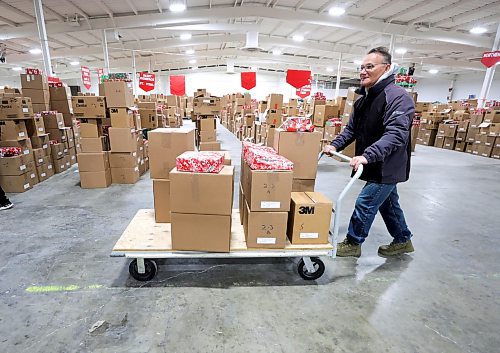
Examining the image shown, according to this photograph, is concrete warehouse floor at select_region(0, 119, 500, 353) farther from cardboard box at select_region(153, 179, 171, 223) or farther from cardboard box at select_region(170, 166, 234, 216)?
cardboard box at select_region(170, 166, 234, 216)

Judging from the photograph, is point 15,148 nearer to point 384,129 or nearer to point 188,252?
point 188,252

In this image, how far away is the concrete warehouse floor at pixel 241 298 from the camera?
4.99 ft

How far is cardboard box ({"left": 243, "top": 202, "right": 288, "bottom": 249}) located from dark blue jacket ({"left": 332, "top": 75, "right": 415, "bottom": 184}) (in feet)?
2.38

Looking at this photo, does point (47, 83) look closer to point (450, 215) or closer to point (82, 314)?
point (82, 314)

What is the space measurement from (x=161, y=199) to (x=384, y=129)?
1813 millimetres

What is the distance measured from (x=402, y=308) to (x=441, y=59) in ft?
59.5

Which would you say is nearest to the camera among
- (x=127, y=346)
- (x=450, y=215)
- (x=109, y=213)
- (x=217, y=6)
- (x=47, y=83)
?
(x=127, y=346)

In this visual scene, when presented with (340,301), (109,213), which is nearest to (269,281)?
(340,301)

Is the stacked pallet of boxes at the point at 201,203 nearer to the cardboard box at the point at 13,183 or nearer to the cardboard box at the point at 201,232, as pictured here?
the cardboard box at the point at 201,232

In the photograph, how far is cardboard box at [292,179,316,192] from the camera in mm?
2293

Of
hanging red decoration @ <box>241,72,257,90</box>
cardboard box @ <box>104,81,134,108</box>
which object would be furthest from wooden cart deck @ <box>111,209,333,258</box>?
hanging red decoration @ <box>241,72,257,90</box>

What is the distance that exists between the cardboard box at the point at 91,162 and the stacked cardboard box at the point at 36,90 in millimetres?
2045

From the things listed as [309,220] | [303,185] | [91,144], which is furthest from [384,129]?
[91,144]

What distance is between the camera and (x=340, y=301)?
1.86 metres
